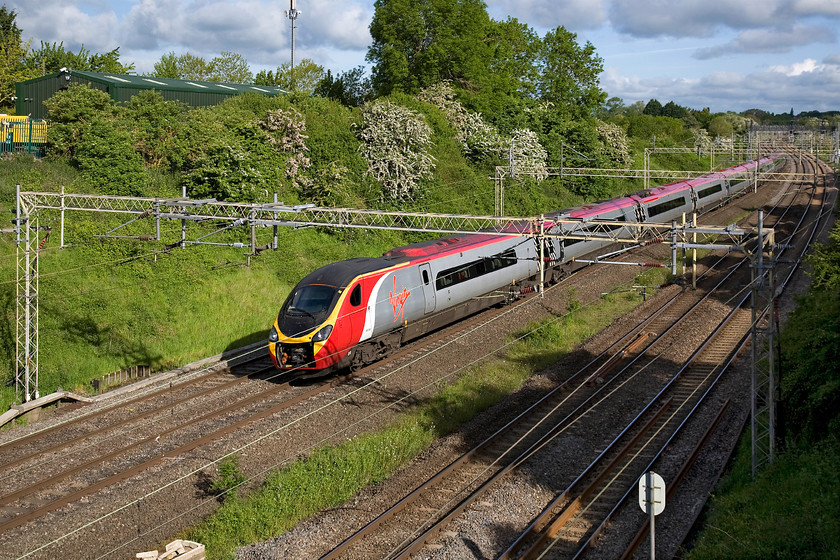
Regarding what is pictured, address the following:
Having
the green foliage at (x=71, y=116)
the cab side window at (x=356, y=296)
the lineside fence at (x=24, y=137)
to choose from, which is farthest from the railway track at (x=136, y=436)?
the lineside fence at (x=24, y=137)

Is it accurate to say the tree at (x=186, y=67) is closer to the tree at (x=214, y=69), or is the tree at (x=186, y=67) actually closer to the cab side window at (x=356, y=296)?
the tree at (x=214, y=69)

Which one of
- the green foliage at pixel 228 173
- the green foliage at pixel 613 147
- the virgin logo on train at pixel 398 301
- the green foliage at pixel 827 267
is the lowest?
the virgin logo on train at pixel 398 301

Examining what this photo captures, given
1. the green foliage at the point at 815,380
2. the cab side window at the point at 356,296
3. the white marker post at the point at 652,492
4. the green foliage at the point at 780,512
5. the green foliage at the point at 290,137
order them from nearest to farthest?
1. the white marker post at the point at 652,492
2. the green foliage at the point at 780,512
3. the green foliage at the point at 815,380
4. the cab side window at the point at 356,296
5. the green foliage at the point at 290,137

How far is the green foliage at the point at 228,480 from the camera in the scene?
1443cm

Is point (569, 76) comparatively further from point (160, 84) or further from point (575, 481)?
point (575, 481)

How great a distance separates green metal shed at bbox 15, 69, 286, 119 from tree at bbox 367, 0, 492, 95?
406 inches

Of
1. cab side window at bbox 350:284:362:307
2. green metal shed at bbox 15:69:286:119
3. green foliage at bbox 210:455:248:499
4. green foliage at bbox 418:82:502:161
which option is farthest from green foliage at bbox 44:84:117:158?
green foliage at bbox 210:455:248:499

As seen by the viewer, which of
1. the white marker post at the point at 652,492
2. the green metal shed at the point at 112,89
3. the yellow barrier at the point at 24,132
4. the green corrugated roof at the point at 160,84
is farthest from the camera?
the green corrugated roof at the point at 160,84

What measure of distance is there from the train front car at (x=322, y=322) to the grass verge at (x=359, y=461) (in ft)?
9.06

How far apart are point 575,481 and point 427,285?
31.3 ft

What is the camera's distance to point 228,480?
48.1 feet

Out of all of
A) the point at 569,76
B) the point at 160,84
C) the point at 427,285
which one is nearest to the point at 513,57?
the point at 569,76

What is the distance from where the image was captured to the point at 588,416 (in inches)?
739

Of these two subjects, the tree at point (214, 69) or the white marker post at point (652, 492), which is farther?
the tree at point (214, 69)
